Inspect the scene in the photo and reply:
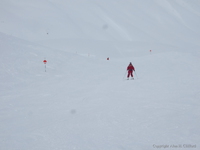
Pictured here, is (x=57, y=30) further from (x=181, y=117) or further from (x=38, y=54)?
(x=181, y=117)

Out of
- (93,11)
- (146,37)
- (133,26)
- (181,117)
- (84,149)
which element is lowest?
(84,149)

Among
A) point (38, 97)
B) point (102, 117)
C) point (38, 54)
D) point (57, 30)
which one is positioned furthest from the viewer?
point (57, 30)

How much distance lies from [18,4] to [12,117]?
4184cm

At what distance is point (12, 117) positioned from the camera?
7.31 meters

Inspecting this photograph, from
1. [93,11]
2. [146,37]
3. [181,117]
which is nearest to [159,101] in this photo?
[181,117]

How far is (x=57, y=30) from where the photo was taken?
37.0 m

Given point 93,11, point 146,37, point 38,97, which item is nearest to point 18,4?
point 93,11

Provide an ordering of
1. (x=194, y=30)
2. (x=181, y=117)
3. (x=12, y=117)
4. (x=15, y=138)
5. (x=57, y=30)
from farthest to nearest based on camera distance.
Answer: (x=194, y=30) < (x=57, y=30) < (x=12, y=117) < (x=181, y=117) < (x=15, y=138)

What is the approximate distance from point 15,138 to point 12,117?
1916mm

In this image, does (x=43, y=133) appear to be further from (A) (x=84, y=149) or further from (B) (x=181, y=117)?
(B) (x=181, y=117)

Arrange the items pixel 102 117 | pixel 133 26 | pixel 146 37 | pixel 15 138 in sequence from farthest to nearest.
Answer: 1. pixel 133 26
2. pixel 146 37
3. pixel 102 117
4. pixel 15 138

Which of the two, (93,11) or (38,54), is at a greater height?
(93,11)

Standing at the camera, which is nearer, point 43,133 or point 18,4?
point 43,133

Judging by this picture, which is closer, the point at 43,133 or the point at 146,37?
the point at 43,133
